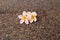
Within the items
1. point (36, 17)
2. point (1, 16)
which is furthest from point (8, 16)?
point (36, 17)

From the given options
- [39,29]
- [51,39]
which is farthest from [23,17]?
[51,39]

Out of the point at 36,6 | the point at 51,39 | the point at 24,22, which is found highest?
the point at 36,6

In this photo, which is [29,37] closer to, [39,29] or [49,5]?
[39,29]

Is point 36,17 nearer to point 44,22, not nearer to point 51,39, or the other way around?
point 44,22

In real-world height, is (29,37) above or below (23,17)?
below

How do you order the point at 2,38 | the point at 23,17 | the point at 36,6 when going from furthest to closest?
the point at 36,6
the point at 23,17
the point at 2,38

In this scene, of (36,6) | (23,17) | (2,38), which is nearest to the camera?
(2,38)

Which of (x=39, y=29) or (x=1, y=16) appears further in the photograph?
(x=1, y=16)
